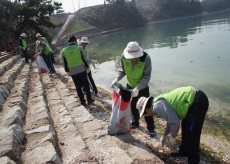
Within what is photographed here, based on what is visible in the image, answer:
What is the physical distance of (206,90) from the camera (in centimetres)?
1016

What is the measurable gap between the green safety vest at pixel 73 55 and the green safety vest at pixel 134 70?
193 centimetres

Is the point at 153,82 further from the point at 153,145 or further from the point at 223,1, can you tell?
the point at 223,1

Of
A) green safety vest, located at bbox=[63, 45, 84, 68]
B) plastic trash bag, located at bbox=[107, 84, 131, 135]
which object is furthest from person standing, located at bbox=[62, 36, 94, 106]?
Result: plastic trash bag, located at bbox=[107, 84, 131, 135]

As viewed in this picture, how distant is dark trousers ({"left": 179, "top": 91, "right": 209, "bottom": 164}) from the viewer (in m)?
3.55

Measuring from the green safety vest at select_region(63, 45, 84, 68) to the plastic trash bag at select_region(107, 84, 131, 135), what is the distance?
2.07 metres

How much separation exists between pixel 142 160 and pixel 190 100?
4.02 ft

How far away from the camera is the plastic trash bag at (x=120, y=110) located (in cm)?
454

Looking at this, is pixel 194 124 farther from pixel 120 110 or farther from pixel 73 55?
pixel 73 55

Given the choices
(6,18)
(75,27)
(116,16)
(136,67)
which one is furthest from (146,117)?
(116,16)

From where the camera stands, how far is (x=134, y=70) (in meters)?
4.70

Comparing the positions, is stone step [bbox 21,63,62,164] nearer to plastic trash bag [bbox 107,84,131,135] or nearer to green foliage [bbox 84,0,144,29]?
plastic trash bag [bbox 107,84,131,135]

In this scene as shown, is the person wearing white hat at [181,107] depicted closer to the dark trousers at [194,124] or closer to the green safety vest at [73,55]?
the dark trousers at [194,124]

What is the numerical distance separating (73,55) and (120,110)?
2.39 meters

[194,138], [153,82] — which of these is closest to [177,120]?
[194,138]
